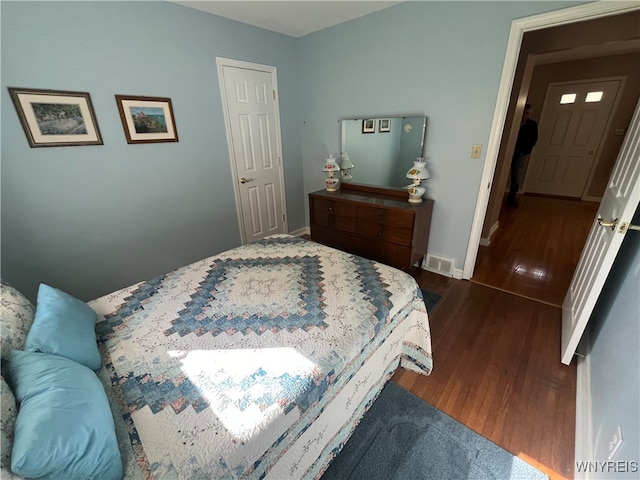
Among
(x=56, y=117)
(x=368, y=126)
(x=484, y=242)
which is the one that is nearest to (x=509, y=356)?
(x=484, y=242)

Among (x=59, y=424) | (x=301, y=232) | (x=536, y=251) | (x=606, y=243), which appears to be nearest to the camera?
(x=59, y=424)

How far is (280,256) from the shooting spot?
1.91 metres

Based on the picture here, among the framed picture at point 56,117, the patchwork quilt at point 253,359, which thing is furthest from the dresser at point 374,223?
the framed picture at point 56,117

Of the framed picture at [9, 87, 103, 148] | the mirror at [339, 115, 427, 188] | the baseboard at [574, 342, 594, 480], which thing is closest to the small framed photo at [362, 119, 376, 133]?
the mirror at [339, 115, 427, 188]

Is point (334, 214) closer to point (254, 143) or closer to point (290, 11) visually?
point (254, 143)

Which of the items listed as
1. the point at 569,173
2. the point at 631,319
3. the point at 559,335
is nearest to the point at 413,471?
the point at 631,319

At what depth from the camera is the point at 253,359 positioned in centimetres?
108

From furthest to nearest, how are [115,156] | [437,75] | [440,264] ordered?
[440,264] → [437,75] → [115,156]

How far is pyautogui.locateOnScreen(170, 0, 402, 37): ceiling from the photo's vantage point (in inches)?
88.0

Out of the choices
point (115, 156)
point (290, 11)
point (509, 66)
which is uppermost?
point (290, 11)

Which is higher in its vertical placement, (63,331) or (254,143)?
(254,143)

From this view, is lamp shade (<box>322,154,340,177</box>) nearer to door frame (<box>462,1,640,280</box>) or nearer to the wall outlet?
door frame (<box>462,1,640,280</box>)

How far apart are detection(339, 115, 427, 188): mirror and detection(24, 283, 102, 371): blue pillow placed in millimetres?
2603

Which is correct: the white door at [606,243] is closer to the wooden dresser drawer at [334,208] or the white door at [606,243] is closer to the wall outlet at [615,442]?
the wall outlet at [615,442]
